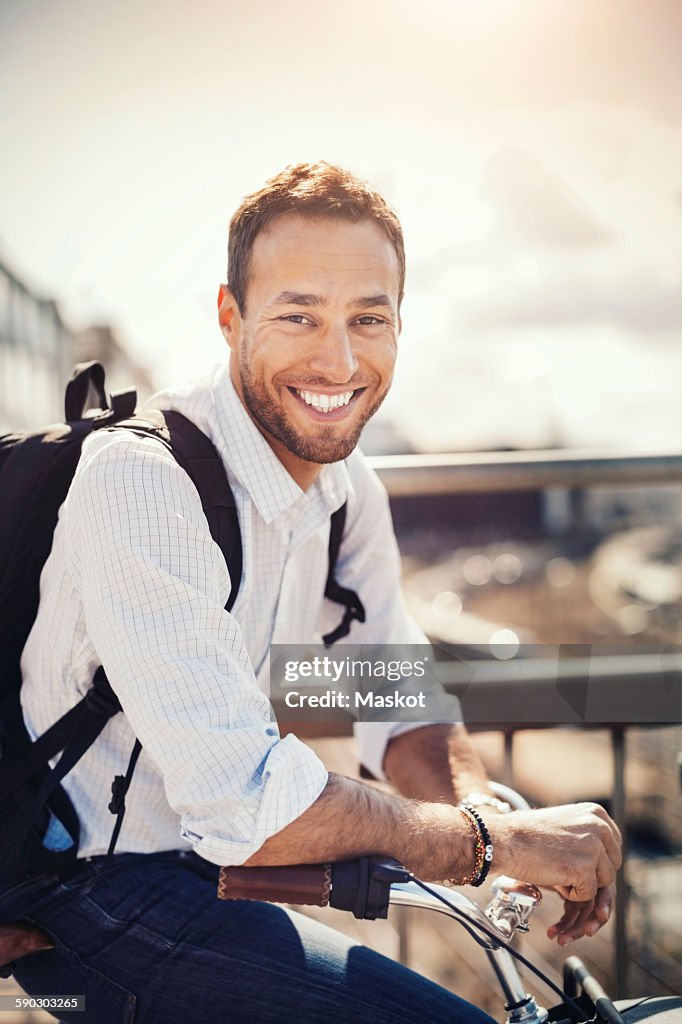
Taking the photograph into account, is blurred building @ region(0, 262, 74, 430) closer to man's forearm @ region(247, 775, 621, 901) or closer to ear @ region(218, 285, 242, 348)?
ear @ region(218, 285, 242, 348)

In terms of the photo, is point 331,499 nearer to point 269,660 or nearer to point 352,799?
point 269,660

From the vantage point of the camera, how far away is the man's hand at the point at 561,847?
115cm

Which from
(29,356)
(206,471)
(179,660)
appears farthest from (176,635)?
(29,356)

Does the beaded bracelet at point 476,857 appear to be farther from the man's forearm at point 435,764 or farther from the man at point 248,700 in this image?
the man's forearm at point 435,764

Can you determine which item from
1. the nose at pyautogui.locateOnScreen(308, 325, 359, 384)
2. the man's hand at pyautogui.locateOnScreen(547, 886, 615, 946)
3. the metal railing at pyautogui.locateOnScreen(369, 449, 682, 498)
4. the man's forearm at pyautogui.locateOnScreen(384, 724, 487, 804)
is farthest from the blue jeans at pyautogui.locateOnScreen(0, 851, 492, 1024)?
the metal railing at pyautogui.locateOnScreen(369, 449, 682, 498)

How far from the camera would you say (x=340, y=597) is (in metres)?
1.67

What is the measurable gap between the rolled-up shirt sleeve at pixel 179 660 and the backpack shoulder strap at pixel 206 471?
0.08 m

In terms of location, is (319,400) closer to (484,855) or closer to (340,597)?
(340,597)

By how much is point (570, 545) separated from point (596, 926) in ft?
186

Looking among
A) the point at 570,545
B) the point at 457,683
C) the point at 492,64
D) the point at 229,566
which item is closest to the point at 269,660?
the point at 229,566

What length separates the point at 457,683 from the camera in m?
1.86

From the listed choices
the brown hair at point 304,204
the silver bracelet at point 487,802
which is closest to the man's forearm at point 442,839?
the silver bracelet at point 487,802

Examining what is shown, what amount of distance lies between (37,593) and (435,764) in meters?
0.76

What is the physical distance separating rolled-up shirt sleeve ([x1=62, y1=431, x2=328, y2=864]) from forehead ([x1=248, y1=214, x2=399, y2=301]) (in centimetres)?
43
